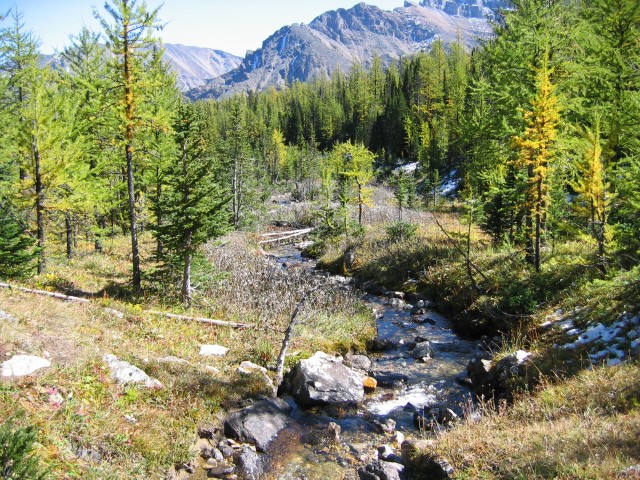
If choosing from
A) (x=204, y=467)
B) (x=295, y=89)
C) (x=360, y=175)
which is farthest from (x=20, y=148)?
(x=295, y=89)

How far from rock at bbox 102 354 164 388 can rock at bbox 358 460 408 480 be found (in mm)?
4557

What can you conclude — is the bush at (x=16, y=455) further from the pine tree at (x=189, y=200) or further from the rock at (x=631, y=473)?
the pine tree at (x=189, y=200)

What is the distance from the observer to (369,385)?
1136 centimetres

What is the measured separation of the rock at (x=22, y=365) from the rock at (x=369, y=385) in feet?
24.9

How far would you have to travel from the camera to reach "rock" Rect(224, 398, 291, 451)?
8383 mm

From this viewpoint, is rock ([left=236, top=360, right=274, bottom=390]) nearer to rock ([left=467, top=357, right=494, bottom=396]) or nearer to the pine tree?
the pine tree

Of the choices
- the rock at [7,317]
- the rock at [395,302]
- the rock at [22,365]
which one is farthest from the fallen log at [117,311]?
the rock at [395,302]

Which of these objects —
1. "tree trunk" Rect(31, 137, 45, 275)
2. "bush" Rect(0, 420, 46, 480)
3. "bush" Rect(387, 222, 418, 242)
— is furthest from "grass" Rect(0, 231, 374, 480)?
"bush" Rect(387, 222, 418, 242)

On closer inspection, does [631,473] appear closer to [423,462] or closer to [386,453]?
[423,462]

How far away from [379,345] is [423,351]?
5.15ft

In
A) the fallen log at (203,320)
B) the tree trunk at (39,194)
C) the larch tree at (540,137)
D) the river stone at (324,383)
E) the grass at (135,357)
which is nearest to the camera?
the grass at (135,357)

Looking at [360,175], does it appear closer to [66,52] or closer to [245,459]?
[66,52]

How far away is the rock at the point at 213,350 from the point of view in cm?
1118

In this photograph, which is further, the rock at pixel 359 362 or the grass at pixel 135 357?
the rock at pixel 359 362
